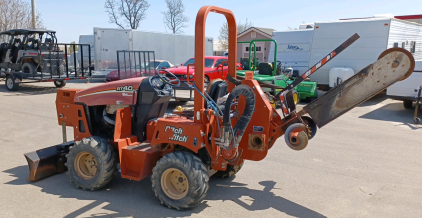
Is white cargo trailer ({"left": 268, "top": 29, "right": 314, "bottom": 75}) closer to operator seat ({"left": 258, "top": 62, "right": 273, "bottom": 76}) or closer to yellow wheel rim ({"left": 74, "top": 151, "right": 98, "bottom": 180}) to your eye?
operator seat ({"left": 258, "top": 62, "right": 273, "bottom": 76})

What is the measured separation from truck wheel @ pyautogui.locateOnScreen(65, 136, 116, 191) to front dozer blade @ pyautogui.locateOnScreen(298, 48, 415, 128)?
2547 millimetres

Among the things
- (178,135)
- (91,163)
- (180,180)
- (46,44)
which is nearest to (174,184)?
(180,180)

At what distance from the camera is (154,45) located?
893 inches

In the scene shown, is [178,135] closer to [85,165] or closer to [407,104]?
[85,165]

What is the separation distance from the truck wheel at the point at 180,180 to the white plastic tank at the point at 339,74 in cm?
1105

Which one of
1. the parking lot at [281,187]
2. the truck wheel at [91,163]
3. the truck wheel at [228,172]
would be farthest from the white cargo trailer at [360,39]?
the truck wheel at [91,163]

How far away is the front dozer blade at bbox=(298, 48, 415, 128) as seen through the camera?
12.9 feet

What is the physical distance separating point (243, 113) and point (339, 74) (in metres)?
11.1

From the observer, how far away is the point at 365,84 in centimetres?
414

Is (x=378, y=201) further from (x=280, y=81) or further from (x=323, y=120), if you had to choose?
(x=280, y=81)

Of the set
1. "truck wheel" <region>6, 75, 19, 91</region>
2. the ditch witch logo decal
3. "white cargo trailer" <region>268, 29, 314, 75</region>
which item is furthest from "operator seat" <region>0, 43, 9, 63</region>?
the ditch witch logo decal

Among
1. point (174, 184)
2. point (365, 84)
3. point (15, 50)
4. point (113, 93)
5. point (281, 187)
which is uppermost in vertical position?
point (15, 50)

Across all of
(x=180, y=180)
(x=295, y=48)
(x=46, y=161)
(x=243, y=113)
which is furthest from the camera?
(x=295, y=48)

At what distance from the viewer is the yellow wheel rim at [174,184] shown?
172 inches
